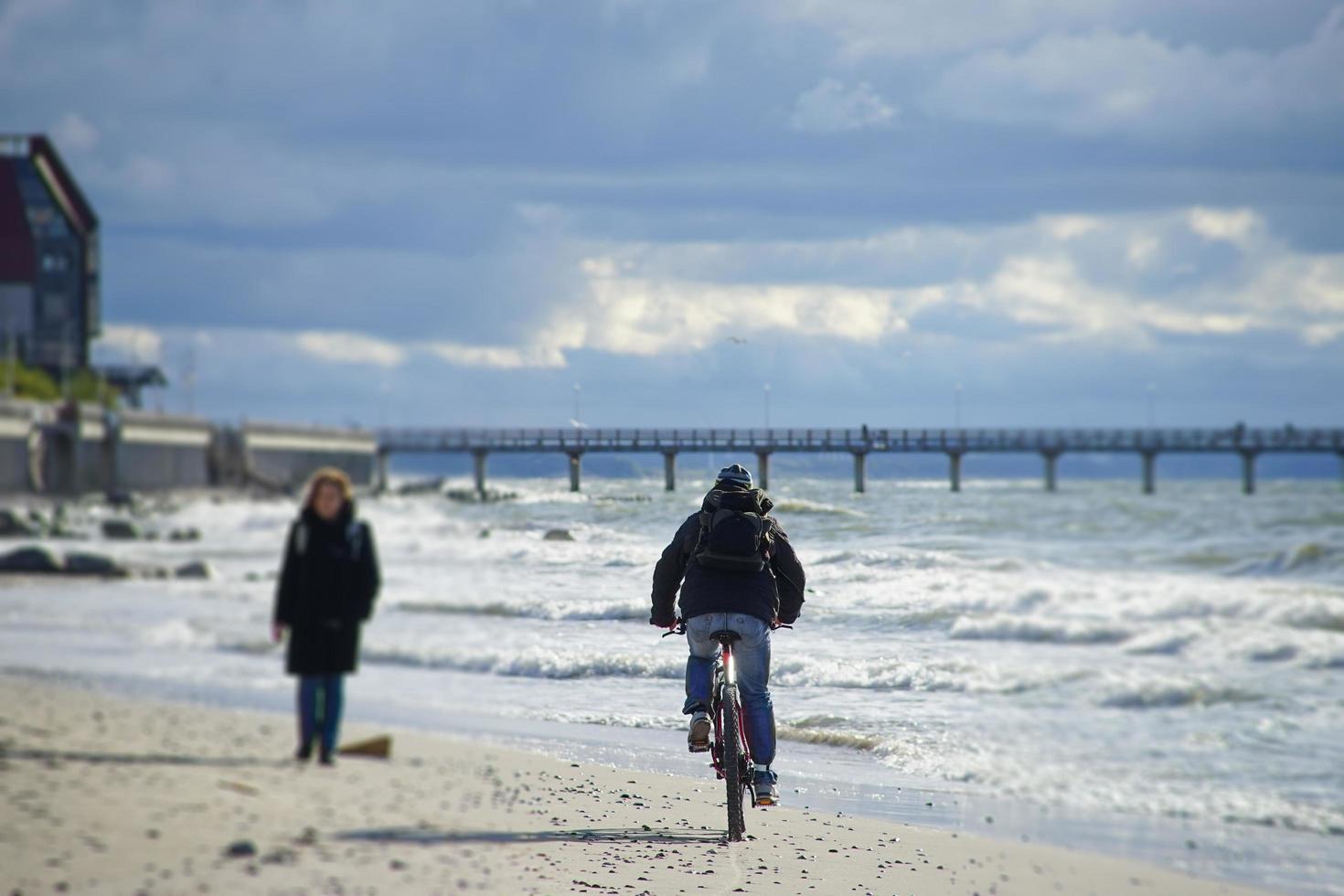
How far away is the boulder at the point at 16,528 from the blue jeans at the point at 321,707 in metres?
33.4

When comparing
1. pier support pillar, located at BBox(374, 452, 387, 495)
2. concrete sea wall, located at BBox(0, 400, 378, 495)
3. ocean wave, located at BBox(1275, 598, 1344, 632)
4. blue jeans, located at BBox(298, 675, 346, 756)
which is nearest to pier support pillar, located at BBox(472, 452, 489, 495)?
blue jeans, located at BBox(298, 675, 346, 756)

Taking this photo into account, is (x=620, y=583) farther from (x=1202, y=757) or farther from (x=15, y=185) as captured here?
(x=15, y=185)

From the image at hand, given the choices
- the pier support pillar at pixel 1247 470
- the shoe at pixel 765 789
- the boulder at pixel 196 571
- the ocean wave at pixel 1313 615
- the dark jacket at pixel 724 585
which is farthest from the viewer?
the boulder at pixel 196 571

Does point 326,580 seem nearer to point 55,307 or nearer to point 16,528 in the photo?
point 16,528

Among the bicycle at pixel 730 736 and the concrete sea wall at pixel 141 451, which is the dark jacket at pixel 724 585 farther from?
the concrete sea wall at pixel 141 451

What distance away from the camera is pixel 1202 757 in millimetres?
9609

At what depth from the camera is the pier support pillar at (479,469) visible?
6.81m

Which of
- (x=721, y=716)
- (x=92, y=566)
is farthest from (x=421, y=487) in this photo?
(x=92, y=566)

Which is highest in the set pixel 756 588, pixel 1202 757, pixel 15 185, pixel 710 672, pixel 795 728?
pixel 15 185

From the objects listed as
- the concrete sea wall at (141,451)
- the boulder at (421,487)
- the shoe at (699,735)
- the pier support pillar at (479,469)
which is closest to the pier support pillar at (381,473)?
the boulder at (421,487)

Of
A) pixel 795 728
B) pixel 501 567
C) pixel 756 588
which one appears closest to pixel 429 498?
pixel 501 567

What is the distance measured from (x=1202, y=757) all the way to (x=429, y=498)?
19.0 feet

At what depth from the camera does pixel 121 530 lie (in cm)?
4028

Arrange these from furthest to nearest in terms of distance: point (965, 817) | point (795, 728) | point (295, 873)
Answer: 1. point (965, 817)
2. point (295, 873)
3. point (795, 728)
